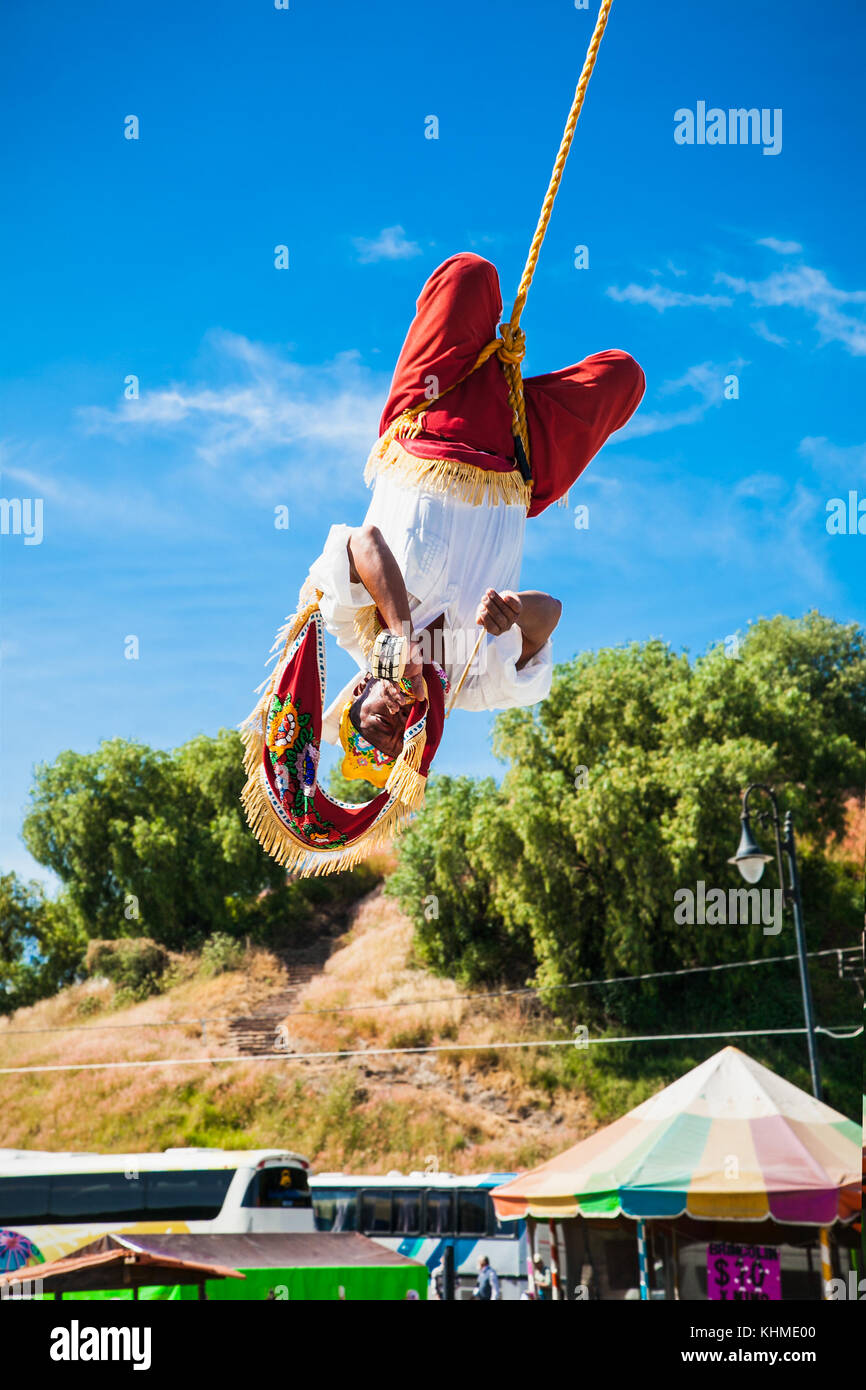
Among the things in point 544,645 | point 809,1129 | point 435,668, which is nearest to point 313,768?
point 435,668

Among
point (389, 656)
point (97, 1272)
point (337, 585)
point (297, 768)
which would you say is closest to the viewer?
point (389, 656)

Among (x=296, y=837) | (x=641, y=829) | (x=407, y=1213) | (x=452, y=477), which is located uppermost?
(x=641, y=829)

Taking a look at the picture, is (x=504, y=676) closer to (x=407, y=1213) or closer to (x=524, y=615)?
(x=524, y=615)

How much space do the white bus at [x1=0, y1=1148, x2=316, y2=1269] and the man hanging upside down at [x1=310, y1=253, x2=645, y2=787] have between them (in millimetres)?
15355

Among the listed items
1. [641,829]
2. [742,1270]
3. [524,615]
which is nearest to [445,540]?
[524,615]

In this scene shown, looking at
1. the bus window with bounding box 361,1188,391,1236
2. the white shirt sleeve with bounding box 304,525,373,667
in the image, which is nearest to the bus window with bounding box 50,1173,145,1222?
the bus window with bounding box 361,1188,391,1236

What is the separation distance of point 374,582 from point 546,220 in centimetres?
95

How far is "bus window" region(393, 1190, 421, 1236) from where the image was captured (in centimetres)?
1814

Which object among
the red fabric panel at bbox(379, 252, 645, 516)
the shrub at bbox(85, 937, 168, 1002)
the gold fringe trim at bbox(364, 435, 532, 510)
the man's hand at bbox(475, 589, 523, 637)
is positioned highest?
the shrub at bbox(85, 937, 168, 1002)

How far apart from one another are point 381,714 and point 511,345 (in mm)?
970

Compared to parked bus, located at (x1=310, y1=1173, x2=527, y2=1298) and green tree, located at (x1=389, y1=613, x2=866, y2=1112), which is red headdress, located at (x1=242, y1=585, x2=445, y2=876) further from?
green tree, located at (x1=389, y1=613, x2=866, y2=1112)

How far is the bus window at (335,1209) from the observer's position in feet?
60.6

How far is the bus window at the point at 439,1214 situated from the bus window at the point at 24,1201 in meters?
5.41

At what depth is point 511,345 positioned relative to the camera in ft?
9.89
